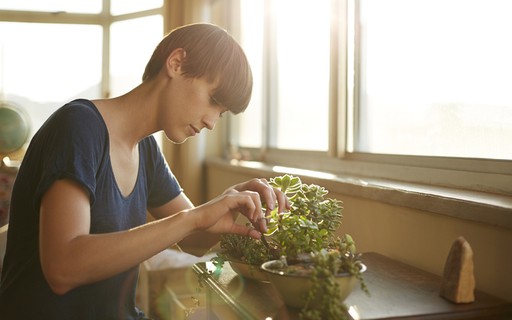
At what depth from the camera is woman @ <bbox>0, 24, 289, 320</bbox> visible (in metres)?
1.20

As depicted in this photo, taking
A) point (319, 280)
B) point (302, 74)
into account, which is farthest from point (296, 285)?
point (302, 74)

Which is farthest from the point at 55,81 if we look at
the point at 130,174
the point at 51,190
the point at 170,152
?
the point at 51,190

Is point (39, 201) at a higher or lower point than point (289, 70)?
lower

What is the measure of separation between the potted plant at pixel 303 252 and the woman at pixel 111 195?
5 centimetres

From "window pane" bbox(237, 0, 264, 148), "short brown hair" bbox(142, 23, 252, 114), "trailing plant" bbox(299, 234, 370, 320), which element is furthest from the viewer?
"window pane" bbox(237, 0, 264, 148)

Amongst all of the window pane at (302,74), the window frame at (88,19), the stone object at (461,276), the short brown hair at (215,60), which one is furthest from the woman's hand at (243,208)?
the window frame at (88,19)

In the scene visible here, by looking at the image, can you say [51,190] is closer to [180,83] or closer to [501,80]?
[180,83]

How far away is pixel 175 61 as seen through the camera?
1.46 metres

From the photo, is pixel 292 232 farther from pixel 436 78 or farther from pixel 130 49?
pixel 130 49

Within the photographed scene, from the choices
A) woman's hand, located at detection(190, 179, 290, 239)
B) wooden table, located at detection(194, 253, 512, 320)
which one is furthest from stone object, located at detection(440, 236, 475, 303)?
woman's hand, located at detection(190, 179, 290, 239)

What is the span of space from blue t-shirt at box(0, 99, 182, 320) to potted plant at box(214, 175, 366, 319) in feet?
0.93

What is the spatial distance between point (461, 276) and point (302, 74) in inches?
73.2

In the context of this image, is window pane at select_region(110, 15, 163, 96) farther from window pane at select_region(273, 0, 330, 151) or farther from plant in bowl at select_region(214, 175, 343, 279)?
plant in bowl at select_region(214, 175, 343, 279)

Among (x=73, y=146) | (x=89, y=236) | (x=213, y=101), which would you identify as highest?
(x=213, y=101)
